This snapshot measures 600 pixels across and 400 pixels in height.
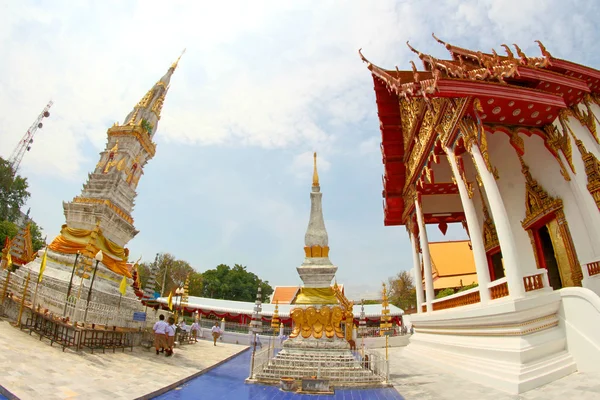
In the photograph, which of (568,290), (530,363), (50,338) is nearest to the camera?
(530,363)

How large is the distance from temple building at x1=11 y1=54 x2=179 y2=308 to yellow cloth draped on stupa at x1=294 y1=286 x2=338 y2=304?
876 centimetres

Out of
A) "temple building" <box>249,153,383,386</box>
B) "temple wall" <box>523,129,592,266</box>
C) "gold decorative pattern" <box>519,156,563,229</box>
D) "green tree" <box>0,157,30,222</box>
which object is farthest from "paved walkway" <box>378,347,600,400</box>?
"green tree" <box>0,157,30,222</box>

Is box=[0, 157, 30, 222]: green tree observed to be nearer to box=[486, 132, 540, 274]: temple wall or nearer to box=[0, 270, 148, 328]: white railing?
box=[0, 270, 148, 328]: white railing

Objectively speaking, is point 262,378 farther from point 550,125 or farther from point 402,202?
point 402,202

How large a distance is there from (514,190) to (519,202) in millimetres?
346

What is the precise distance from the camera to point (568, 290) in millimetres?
5340

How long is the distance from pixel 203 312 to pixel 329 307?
2474 centimetres

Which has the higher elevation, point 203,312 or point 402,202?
point 402,202

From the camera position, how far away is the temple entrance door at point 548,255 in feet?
27.9

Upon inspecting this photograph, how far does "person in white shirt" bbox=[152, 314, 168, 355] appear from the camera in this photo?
9070mm

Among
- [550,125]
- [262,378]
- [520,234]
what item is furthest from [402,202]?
[262,378]

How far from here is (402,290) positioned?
38750 millimetres

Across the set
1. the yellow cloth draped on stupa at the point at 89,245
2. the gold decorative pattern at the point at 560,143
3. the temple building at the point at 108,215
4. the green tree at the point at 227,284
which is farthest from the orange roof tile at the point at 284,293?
the gold decorative pattern at the point at 560,143

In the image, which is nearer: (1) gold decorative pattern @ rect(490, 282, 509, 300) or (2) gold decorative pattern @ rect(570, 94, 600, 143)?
(1) gold decorative pattern @ rect(490, 282, 509, 300)
